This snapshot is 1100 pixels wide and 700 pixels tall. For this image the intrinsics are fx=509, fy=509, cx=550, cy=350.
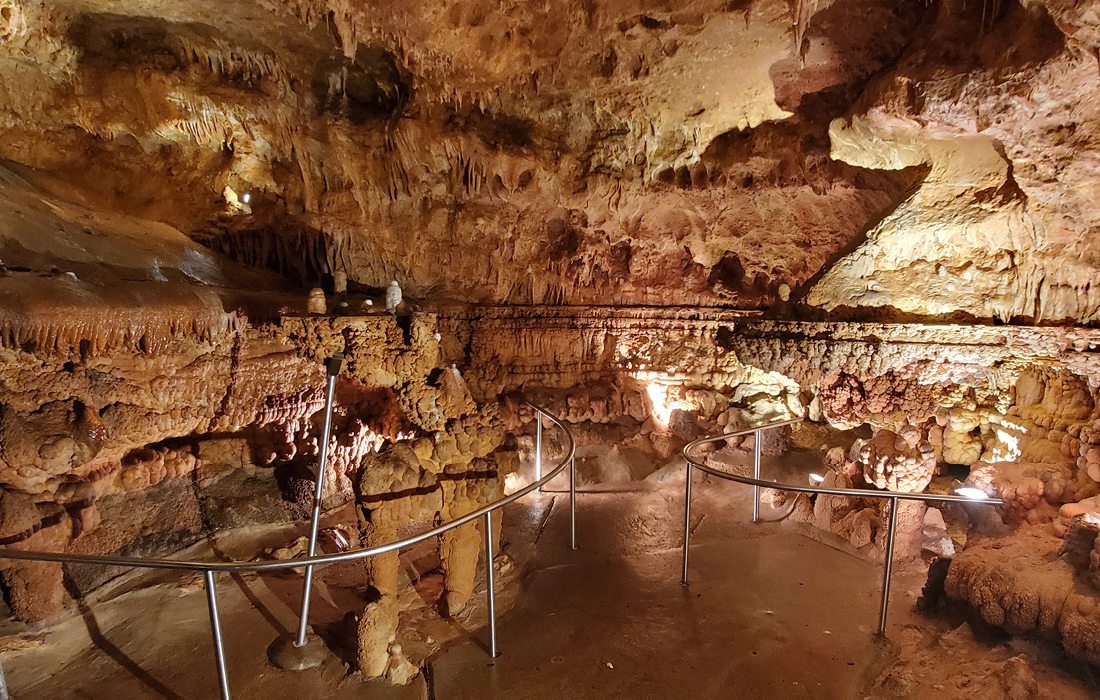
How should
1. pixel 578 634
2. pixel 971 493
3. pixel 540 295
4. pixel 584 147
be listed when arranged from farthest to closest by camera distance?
1. pixel 540 295
2. pixel 584 147
3. pixel 971 493
4. pixel 578 634

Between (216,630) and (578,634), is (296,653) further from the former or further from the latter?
(578,634)

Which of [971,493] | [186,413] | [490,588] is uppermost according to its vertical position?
[186,413]

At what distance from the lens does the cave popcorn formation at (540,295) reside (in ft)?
14.0

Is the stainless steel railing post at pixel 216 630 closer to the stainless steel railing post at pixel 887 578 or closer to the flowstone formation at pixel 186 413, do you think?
the flowstone formation at pixel 186 413

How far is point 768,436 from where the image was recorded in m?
9.62

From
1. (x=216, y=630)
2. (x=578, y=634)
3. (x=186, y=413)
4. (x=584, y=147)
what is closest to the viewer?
(x=216, y=630)

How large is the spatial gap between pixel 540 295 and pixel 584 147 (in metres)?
3.18

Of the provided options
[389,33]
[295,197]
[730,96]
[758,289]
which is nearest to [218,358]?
[295,197]

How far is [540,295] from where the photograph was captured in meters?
10.1

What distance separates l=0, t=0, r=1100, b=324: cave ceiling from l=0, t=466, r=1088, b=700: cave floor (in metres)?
3.73

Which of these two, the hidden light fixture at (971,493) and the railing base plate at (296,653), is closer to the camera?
the hidden light fixture at (971,493)

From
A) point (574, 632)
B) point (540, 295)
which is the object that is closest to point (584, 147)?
point (540, 295)

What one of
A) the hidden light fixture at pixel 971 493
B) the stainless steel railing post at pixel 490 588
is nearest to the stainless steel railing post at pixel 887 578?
the hidden light fixture at pixel 971 493

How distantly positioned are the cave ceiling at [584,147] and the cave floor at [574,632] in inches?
147
